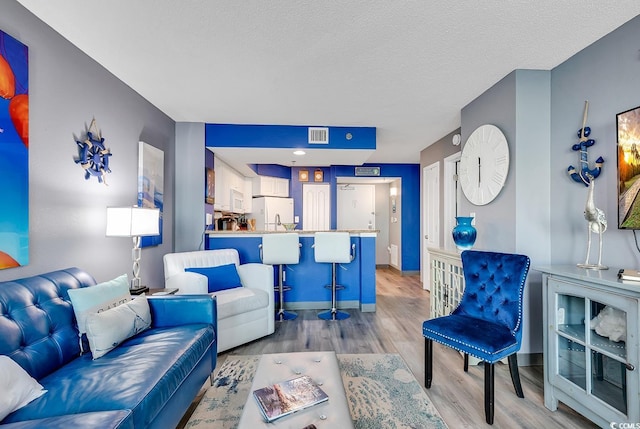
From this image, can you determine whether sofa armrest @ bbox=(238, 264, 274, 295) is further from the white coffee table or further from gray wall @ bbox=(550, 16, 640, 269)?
gray wall @ bbox=(550, 16, 640, 269)

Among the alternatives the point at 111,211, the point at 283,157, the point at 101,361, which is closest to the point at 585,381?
the point at 101,361

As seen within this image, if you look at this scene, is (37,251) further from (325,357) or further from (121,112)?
(325,357)

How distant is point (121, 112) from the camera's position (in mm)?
2598

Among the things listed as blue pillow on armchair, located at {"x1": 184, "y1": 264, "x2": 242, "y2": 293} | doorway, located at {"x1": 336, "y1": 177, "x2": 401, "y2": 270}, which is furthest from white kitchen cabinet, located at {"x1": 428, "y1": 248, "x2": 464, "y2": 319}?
doorway, located at {"x1": 336, "y1": 177, "x2": 401, "y2": 270}

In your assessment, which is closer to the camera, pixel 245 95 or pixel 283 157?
pixel 245 95

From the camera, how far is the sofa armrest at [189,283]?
2604 millimetres

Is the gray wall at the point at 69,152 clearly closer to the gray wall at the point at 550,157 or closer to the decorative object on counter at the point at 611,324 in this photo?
the decorative object on counter at the point at 611,324

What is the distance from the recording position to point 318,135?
380 cm

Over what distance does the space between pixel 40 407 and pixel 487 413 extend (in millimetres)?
2224

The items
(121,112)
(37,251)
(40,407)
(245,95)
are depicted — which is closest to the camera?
(40,407)

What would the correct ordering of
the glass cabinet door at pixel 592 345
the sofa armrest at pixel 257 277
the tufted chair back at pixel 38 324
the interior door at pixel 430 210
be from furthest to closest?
1. the interior door at pixel 430 210
2. the sofa armrest at pixel 257 277
3. the glass cabinet door at pixel 592 345
4. the tufted chair back at pixel 38 324

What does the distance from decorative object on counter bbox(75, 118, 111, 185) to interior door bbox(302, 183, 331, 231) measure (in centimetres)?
413

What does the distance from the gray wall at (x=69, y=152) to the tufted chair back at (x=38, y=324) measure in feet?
0.71

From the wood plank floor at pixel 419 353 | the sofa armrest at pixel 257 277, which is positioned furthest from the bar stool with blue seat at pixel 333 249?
the sofa armrest at pixel 257 277
